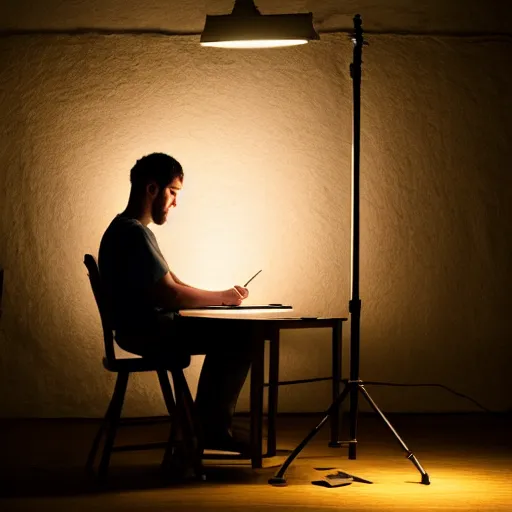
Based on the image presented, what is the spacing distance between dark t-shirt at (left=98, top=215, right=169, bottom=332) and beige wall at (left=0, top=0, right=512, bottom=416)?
176 centimetres

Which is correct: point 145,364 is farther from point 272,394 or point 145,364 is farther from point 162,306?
point 272,394

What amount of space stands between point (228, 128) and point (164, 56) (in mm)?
552

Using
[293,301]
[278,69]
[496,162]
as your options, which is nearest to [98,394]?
[293,301]

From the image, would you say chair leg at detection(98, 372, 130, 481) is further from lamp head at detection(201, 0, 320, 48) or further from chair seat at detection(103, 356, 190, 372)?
lamp head at detection(201, 0, 320, 48)

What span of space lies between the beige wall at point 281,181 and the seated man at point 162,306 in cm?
153

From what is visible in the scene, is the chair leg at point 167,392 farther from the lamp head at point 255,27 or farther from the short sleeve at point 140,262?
the lamp head at point 255,27

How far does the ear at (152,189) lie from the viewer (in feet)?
16.2

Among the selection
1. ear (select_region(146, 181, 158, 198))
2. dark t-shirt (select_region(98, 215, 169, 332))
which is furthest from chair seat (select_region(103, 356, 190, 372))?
ear (select_region(146, 181, 158, 198))

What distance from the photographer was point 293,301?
6562 mm

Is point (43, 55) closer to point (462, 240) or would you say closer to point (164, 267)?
point (164, 267)

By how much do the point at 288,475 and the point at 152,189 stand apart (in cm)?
136

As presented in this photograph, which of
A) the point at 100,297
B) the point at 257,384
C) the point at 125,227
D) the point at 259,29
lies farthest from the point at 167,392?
the point at 259,29

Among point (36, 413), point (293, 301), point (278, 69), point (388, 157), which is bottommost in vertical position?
point (36, 413)

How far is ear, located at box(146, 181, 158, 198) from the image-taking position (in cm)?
493
